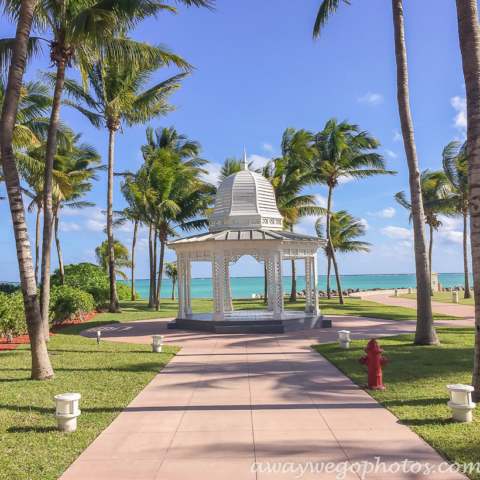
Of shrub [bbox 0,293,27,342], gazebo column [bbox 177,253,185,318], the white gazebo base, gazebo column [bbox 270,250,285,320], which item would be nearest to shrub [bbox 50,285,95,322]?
shrub [bbox 0,293,27,342]

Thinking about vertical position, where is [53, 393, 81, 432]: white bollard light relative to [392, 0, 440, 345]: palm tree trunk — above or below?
below

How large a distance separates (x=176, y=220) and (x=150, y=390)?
19.1 metres

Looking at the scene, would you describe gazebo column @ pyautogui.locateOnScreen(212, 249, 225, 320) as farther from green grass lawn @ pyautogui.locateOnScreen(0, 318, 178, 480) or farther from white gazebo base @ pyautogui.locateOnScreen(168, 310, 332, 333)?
green grass lawn @ pyautogui.locateOnScreen(0, 318, 178, 480)

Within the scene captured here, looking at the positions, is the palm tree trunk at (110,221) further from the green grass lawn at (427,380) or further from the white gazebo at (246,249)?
the green grass lawn at (427,380)

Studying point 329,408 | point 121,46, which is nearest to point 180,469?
point 329,408

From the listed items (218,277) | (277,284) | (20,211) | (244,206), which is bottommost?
(277,284)

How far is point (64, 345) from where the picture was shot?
13500 millimetres

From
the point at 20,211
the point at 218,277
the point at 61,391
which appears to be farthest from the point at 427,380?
the point at 218,277

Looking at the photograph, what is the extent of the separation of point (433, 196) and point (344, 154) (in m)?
12.4

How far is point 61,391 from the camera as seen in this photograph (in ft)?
26.0

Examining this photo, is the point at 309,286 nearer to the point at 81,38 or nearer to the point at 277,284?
the point at 277,284

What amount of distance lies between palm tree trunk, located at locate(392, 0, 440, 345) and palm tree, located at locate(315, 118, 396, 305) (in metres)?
13.6

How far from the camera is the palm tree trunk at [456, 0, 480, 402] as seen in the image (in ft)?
21.7

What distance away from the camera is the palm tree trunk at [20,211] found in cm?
852
